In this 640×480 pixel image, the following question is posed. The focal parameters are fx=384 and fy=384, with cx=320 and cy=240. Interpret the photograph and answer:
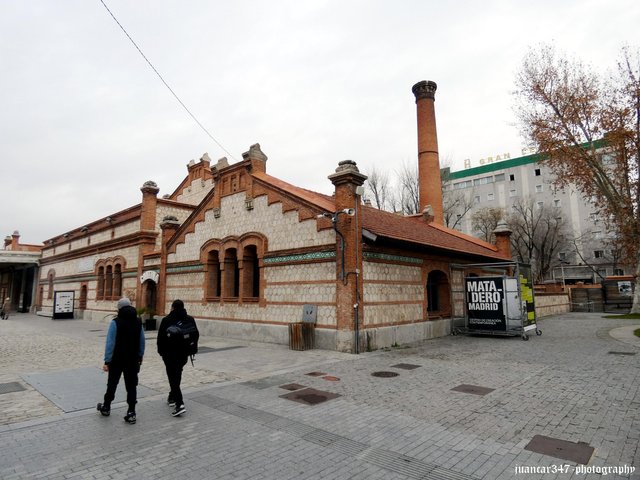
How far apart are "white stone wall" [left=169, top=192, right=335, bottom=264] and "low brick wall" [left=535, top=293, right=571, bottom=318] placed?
18.9m

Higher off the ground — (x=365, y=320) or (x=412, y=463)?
(x=365, y=320)

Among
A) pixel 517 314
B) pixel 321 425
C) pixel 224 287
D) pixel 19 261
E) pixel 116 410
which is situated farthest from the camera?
pixel 19 261

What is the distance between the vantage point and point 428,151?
90.4 ft

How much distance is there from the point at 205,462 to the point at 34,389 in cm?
537

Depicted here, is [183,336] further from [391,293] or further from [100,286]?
[100,286]

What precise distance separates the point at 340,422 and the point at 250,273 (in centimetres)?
1072

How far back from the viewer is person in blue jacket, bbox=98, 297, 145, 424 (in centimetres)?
558

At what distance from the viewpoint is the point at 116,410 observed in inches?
239

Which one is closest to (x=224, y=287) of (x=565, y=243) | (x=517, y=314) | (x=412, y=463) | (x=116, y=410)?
(x=116, y=410)

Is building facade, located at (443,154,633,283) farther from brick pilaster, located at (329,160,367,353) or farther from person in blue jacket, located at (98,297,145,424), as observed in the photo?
person in blue jacket, located at (98,297,145,424)

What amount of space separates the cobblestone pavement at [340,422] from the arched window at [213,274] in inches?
281

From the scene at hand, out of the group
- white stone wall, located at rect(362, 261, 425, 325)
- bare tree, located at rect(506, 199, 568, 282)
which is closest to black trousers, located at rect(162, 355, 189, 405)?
white stone wall, located at rect(362, 261, 425, 325)

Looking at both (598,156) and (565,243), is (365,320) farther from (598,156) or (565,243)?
(565,243)

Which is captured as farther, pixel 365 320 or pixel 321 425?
pixel 365 320
